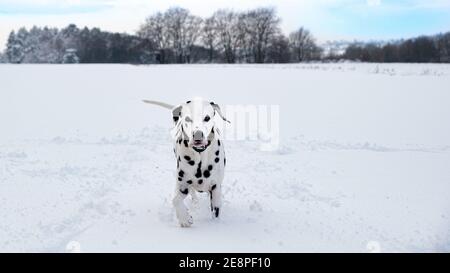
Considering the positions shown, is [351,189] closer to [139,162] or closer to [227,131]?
[139,162]

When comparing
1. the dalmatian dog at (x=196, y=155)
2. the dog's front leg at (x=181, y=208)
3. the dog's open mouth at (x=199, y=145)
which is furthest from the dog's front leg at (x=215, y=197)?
the dog's open mouth at (x=199, y=145)

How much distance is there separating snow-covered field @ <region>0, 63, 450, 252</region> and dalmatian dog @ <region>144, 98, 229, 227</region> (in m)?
0.35

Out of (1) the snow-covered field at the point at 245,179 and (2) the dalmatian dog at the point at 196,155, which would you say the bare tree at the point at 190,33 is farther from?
(2) the dalmatian dog at the point at 196,155

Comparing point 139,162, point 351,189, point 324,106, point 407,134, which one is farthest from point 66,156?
point 324,106

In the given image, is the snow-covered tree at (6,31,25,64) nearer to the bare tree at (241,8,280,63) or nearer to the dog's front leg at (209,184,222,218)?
the bare tree at (241,8,280,63)

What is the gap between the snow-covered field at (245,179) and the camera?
16.0ft

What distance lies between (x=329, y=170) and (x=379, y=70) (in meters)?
22.4

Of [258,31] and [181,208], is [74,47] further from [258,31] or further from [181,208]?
[181,208]

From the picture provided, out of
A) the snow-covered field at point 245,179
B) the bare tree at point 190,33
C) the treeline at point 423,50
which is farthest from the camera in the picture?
the bare tree at point 190,33

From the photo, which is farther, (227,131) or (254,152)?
(227,131)

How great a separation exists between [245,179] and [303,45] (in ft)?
174

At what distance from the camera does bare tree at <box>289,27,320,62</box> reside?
57.6 meters

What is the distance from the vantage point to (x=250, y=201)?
250 inches

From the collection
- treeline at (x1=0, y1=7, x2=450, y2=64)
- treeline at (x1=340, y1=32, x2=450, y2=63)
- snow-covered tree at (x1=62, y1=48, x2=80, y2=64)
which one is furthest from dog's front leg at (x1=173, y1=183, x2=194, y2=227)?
snow-covered tree at (x1=62, y1=48, x2=80, y2=64)
